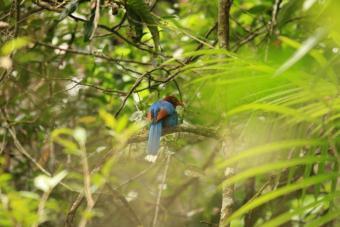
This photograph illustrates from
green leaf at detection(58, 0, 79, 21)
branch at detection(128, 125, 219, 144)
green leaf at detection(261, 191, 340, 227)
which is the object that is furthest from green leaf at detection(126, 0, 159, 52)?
green leaf at detection(261, 191, 340, 227)

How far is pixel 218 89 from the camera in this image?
2521mm

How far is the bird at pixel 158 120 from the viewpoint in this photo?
125 inches

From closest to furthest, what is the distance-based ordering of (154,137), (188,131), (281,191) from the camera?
(281,191) < (188,131) < (154,137)

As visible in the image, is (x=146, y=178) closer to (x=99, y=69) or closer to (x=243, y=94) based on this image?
(x=99, y=69)

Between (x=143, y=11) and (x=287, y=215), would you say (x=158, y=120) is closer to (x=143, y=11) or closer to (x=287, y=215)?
(x=143, y=11)

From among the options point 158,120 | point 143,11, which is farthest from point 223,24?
point 158,120

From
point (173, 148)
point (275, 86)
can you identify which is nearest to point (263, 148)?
point (275, 86)

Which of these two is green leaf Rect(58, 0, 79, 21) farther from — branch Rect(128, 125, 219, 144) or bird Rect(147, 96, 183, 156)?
bird Rect(147, 96, 183, 156)

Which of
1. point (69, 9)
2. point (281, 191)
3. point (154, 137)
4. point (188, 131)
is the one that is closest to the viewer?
point (281, 191)

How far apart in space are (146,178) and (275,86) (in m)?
3.29

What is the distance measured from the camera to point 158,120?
3.31 meters

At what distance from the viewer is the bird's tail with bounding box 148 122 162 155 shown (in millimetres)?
3111

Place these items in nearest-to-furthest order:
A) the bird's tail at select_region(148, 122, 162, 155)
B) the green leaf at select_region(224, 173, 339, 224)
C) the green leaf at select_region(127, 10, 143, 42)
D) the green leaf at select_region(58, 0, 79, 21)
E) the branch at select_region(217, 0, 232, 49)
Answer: the green leaf at select_region(224, 173, 339, 224) → the green leaf at select_region(58, 0, 79, 21) → the branch at select_region(217, 0, 232, 49) → the green leaf at select_region(127, 10, 143, 42) → the bird's tail at select_region(148, 122, 162, 155)

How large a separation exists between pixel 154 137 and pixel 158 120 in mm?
135
